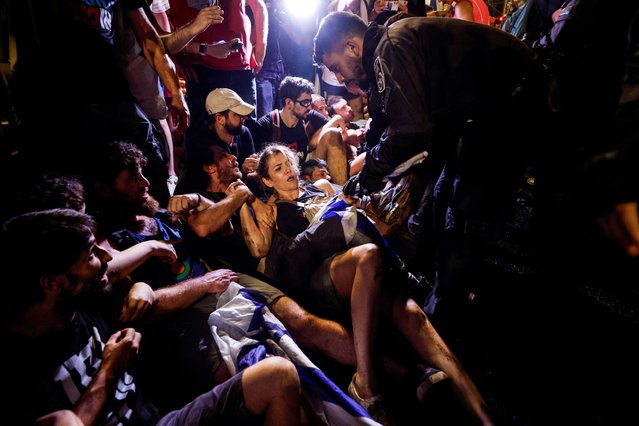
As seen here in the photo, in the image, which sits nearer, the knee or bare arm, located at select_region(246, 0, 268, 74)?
the knee

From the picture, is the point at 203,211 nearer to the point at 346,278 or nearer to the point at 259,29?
→ the point at 346,278

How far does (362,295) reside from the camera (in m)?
1.93

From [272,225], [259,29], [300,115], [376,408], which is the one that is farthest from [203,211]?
[259,29]

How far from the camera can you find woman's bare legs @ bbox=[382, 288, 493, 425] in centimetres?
166

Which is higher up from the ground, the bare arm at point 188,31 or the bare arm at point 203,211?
the bare arm at point 188,31

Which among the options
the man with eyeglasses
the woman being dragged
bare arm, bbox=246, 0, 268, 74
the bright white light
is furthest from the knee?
the bright white light

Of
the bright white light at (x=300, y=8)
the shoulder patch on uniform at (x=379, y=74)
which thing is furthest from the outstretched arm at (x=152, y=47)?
the bright white light at (x=300, y=8)

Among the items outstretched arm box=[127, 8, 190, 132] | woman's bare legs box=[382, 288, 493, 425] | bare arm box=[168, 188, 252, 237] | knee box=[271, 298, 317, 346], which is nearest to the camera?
woman's bare legs box=[382, 288, 493, 425]

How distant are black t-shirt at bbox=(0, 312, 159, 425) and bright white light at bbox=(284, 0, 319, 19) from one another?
241 inches

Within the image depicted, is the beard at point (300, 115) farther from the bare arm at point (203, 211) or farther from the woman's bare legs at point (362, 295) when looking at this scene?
the woman's bare legs at point (362, 295)

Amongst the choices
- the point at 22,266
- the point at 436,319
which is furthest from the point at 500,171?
the point at 22,266

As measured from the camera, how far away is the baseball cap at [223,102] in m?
3.79

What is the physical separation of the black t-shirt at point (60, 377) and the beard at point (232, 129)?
277 cm

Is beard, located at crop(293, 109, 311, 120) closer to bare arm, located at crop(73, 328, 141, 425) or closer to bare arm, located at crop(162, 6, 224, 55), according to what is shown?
bare arm, located at crop(162, 6, 224, 55)
